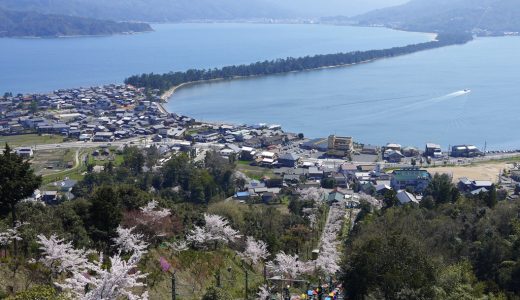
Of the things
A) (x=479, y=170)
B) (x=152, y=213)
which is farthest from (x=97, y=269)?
(x=479, y=170)

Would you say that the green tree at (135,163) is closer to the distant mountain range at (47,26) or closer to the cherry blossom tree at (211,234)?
the cherry blossom tree at (211,234)

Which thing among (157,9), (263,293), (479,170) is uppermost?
(157,9)

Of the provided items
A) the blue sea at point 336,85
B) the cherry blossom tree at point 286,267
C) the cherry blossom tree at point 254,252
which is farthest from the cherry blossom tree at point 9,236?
the blue sea at point 336,85

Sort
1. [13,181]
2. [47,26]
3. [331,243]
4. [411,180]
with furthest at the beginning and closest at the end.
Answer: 1. [47,26]
2. [411,180]
3. [331,243]
4. [13,181]

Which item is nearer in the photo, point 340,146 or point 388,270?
point 388,270

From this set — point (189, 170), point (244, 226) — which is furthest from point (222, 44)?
point (244, 226)

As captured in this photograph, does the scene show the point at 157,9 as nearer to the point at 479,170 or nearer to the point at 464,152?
the point at 464,152

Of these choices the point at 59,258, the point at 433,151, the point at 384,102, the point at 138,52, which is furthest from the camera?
the point at 138,52

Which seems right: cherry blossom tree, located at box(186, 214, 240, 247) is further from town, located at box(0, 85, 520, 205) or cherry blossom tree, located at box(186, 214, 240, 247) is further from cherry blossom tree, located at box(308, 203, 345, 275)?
town, located at box(0, 85, 520, 205)
